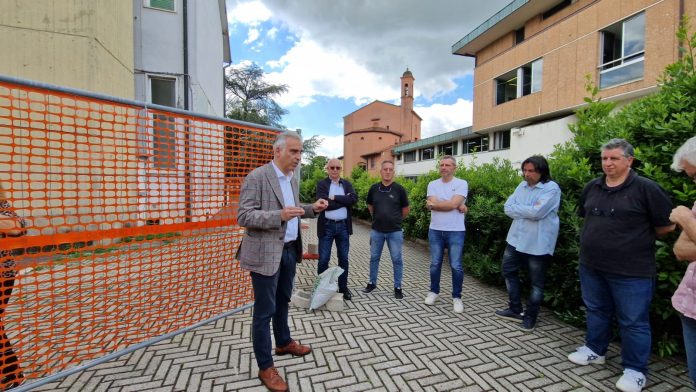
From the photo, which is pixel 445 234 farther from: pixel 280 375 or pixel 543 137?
pixel 543 137

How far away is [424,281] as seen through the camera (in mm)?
5609

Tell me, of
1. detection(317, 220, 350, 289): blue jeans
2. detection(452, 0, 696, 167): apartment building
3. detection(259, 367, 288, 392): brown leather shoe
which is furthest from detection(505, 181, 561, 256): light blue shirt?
detection(452, 0, 696, 167): apartment building

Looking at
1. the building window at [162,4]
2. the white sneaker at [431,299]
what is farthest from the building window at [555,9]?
the white sneaker at [431,299]

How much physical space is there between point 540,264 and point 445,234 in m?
1.16

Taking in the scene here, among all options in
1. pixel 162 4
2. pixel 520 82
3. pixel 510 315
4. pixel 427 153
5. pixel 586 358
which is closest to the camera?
pixel 586 358

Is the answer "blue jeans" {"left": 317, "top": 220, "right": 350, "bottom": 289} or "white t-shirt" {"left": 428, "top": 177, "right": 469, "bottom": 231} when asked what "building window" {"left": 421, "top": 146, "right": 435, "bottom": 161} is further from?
"blue jeans" {"left": 317, "top": 220, "right": 350, "bottom": 289}

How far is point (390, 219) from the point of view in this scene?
15.3ft

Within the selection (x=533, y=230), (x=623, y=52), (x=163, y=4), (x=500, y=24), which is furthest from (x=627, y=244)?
(x=500, y=24)

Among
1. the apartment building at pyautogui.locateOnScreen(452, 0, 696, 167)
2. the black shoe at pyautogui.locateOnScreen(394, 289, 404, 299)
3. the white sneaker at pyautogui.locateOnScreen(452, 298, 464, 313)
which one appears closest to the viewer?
the white sneaker at pyautogui.locateOnScreen(452, 298, 464, 313)

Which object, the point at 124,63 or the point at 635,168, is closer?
the point at 635,168

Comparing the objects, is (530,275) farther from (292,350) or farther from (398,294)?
(292,350)

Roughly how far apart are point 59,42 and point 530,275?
9.11m

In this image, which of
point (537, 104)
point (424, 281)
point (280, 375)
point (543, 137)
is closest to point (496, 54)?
point (537, 104)

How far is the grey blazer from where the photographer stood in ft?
8.01
